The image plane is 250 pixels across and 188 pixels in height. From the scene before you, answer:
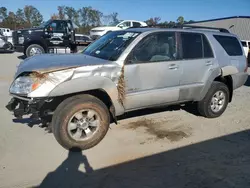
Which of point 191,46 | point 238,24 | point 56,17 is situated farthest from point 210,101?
point 56,17

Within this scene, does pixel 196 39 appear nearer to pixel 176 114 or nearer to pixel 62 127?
pixel 176 114

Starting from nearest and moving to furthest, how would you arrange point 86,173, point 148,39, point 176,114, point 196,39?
point 86,173
point 148,39
point 196,39
point 176,114

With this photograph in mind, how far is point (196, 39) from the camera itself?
5.09m

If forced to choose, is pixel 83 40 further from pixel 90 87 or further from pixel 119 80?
pixel 90 87

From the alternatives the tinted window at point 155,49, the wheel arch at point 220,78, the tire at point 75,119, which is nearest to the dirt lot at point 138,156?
the tire at point 75,119

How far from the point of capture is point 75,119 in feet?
12.8

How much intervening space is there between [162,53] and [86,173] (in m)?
2.50

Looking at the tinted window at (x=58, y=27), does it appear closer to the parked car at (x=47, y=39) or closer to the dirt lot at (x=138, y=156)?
the parked car at (x=47, y=39)

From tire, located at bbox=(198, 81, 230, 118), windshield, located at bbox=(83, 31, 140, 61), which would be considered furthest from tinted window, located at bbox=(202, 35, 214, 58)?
windshield, located at bbox=(83, 31, 140, 61)

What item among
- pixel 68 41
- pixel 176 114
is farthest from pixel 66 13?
pixel 176 114

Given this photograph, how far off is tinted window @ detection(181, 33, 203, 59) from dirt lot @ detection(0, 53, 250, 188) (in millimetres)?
1400

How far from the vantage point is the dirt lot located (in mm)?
3166

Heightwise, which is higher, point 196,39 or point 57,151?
point 196,39

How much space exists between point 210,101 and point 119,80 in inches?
93.7
